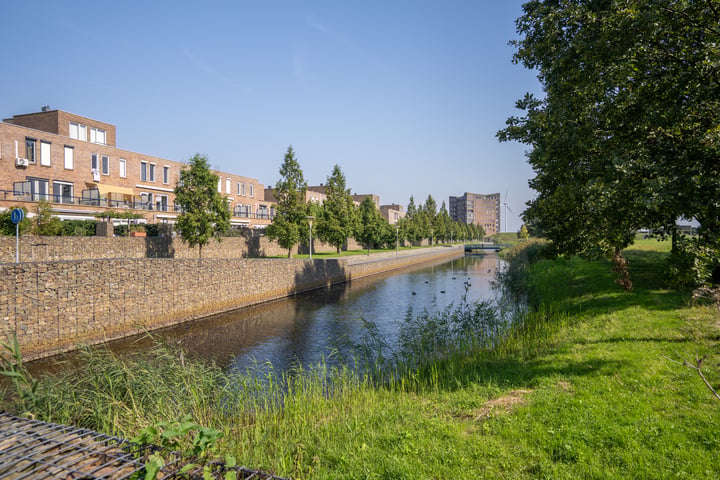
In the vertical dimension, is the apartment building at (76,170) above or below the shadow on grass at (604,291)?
above

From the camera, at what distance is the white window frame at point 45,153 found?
92.7 ft

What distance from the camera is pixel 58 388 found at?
639 cm

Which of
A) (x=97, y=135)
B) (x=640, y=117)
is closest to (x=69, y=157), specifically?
(x=97, y=135)

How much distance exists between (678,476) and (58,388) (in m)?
8.32

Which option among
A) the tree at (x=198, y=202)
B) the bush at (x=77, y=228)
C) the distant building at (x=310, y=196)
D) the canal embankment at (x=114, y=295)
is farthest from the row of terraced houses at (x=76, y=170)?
the distant building at (x=310, y=196)

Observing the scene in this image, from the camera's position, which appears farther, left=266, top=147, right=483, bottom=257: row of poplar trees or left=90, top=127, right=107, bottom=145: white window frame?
left=90, top=127, right=107, bottom=145: white window frame

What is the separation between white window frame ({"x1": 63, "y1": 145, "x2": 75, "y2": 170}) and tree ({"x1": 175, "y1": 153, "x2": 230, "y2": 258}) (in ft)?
36.3

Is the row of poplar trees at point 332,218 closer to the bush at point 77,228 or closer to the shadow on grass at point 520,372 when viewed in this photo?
the bush at point 77,228

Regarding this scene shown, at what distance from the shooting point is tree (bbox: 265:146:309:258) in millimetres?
31984

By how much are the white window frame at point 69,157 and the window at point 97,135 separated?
591 cm

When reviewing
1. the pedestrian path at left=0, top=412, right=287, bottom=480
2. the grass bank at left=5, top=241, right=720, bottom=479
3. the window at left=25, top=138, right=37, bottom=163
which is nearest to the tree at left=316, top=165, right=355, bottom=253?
the window at left=25, top=138, right=37, bottom=163

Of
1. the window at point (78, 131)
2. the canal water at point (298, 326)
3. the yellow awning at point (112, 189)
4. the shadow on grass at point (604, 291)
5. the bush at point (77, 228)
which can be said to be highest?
the window at point (78, 131)

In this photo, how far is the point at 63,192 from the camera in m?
30.0

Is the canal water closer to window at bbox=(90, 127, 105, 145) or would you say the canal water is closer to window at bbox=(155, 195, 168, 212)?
window at bbox=(155, 195, 168, 212)
